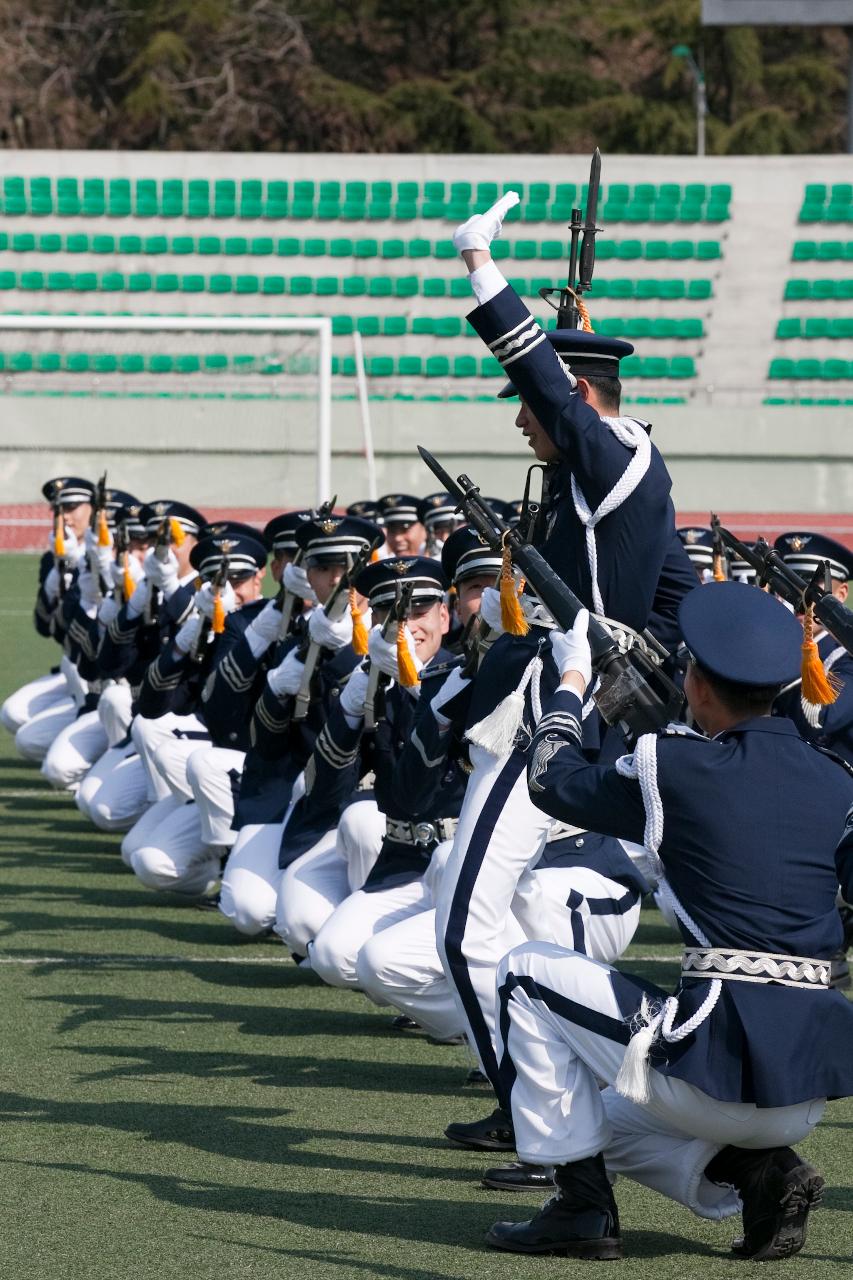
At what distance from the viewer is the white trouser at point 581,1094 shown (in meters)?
3.94

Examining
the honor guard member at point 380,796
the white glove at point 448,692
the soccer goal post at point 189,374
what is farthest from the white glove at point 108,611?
the soccer goal post at point 189,374

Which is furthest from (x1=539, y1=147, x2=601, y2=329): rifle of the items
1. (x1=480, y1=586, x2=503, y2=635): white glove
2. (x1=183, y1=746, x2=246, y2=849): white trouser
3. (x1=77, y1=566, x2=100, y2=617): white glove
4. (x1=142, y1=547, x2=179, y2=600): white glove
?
(x1=77, y1=566, x2=100, y2=617): white glove

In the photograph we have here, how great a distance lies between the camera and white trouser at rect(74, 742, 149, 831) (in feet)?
31.4

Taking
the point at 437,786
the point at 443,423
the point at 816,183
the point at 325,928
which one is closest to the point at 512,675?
the point at 437,786

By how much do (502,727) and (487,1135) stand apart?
44.4 inches

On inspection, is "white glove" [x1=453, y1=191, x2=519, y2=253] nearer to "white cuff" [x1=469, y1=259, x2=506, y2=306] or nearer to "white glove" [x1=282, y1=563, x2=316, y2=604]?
"white cuff" [x1=469, y1=259, x2=506, y2=306]

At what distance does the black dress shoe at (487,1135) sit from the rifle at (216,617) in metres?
3.82

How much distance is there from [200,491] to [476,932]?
18.5 metres

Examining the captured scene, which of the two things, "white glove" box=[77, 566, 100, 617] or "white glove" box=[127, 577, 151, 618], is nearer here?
"white glove" box=[127, 577, 151, 618]

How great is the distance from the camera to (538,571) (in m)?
4.27

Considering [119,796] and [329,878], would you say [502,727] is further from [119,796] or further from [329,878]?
[119,796]

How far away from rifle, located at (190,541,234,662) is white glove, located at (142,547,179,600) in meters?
0.79

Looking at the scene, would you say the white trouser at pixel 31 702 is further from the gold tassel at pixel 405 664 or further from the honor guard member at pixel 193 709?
the gold tassel at pixel 405 664

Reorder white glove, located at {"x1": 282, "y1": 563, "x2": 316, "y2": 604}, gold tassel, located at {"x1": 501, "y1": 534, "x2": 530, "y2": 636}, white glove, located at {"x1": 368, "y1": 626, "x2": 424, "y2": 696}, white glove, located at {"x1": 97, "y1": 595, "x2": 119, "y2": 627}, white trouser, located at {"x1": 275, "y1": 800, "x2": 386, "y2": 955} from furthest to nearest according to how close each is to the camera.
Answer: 1. white glove, located at {"x1": 97, "y1": 595, "x2": 119, "y2": 627}
2. white glove, located at {"x1": 282, "y1": 563, "x2": 316, "y2": 604}
3. white trouser, located at {"x1": 275, "y1": 800, "x2": 386, "y2": 955}
4. white glove, located at {"x1": 368, "y1": 626, "x2": 424, "y2": 696}
5. gold tassel, located at {"x1": 501, "y1": 534, "x2": 530, "y2": 636}
